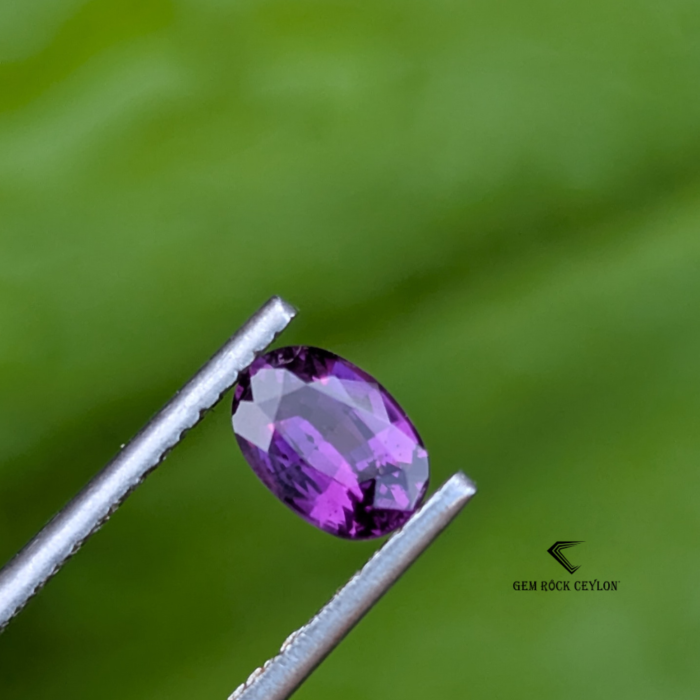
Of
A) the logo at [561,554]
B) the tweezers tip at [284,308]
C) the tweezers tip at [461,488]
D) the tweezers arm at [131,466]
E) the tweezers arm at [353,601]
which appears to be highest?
the tweezers tip at [284,308]

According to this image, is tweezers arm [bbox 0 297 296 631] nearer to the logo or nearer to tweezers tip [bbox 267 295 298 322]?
tweezers tip [bbox 267 295 298 322]

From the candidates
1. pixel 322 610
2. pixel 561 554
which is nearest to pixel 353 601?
pixel 322 610

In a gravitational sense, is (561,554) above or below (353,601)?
below

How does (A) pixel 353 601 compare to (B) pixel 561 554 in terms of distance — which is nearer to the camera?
(A) pixel 353 601

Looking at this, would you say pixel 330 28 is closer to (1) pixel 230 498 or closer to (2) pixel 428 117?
(2) pixel 428 117

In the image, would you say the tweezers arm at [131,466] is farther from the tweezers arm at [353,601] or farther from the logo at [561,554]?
the logo at [561,554]

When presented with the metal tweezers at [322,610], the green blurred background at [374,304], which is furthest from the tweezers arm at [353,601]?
the green blurred background at [374,304]

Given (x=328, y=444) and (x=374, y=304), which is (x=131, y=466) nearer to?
(x=328, y=444)
